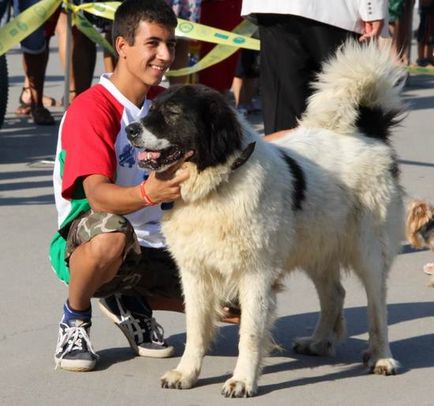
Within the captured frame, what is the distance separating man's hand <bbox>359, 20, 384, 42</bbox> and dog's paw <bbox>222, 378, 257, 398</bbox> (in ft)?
7.82

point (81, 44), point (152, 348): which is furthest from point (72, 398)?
point (81, 44)

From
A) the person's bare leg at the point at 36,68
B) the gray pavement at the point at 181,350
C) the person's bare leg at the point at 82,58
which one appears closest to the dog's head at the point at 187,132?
the gray pavement at the point at 181,350

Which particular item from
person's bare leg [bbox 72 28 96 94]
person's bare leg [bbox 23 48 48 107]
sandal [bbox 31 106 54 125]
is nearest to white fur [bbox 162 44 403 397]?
person's bare leg [bbox 72 28 96 94]

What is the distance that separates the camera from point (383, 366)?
17.5 ft

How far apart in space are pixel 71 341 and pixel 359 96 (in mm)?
1640

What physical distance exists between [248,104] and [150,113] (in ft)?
25.3

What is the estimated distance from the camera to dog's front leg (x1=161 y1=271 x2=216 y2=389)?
5.09 metres

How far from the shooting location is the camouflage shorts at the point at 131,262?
5223 millimetres

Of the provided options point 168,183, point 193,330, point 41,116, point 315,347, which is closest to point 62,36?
point 41,116

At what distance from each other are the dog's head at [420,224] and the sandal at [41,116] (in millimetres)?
5238

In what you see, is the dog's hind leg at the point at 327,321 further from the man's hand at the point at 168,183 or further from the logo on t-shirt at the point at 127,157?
the man's hand at the point at 168,183

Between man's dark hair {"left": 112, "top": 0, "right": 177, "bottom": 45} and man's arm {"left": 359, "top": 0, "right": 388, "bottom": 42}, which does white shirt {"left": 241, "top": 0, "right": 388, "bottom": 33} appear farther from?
man's dark hair {"left": 112, "top": 0, "right": 177, "bottom": 45}

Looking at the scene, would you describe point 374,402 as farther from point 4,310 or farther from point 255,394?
point 4,310

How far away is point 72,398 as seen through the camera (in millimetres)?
5039
